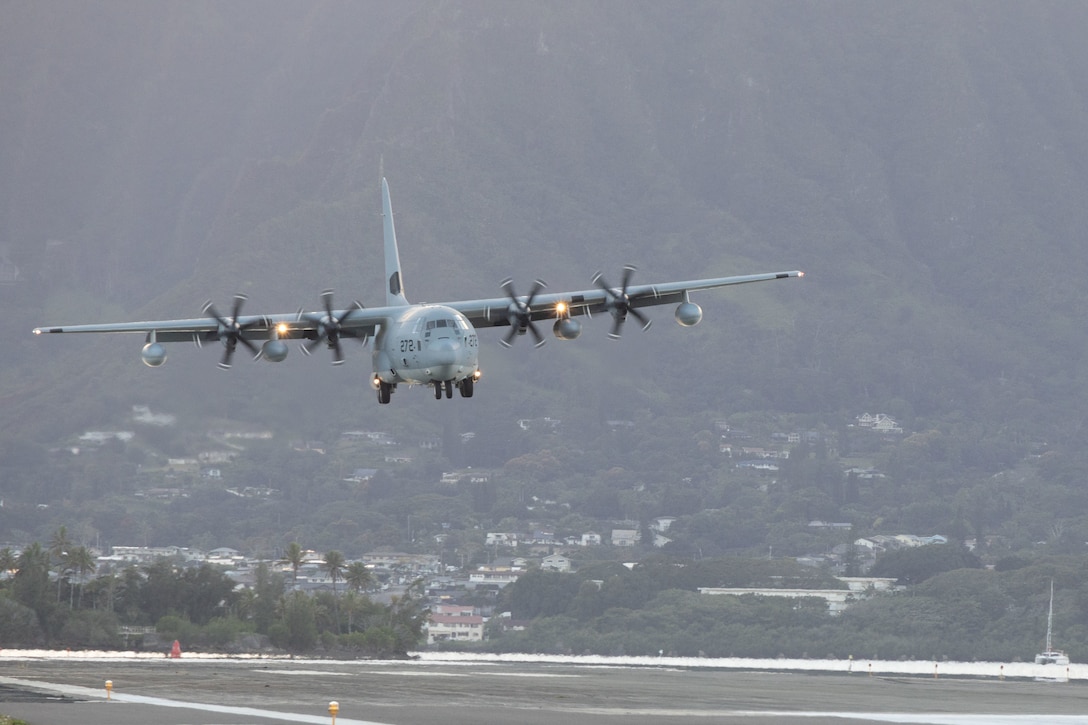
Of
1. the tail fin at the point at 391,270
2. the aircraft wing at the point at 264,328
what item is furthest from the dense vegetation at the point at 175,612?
the aircraft wing at the point at 264,328

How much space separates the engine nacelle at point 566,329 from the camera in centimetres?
7838

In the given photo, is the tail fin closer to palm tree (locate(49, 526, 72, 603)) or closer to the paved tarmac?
the paved tarmac

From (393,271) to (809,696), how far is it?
31105 millimetres

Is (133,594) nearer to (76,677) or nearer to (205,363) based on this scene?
(205,363)

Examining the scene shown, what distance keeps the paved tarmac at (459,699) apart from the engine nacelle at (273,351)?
49.1 feet

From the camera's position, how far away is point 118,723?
61.2 m

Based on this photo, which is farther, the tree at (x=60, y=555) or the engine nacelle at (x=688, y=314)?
the tree at (x=60, y=555)

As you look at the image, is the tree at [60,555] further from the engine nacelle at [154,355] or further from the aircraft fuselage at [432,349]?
the aircraft fuselage at [432,349]

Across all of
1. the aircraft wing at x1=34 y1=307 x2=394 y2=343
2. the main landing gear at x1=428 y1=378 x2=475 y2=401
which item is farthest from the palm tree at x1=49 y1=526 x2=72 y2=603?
the main landing gear at x1=428 y1=378 x2=475 y2=401

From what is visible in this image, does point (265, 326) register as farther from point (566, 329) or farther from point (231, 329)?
point (566, 329)

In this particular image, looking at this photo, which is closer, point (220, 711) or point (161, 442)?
point (220, 711)

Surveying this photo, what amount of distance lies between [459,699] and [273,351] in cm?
1773

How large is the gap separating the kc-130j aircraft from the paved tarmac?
14.6 m

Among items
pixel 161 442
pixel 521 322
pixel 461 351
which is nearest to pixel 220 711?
pixel 461 351
